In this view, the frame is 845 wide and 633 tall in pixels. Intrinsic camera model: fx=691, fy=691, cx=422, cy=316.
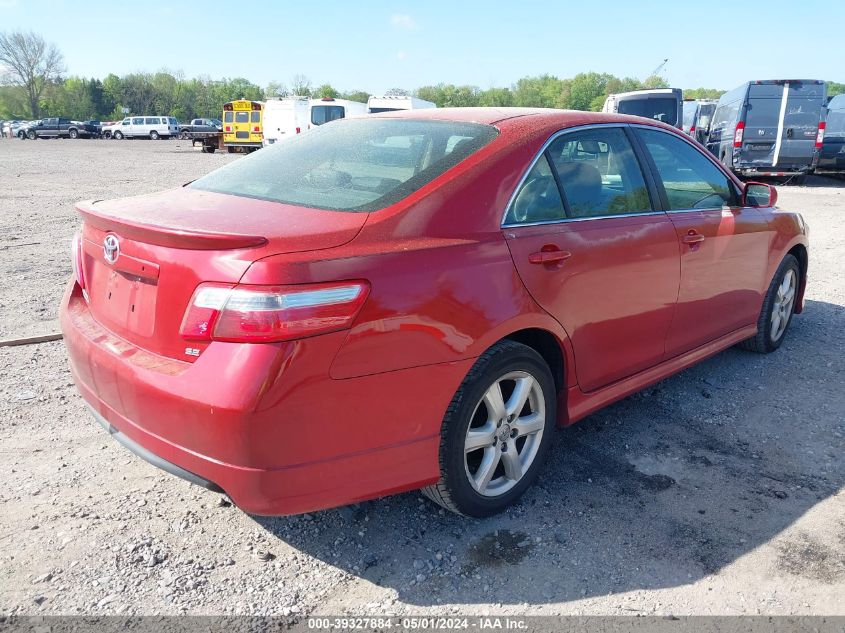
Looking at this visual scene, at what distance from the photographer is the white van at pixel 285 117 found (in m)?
31.1

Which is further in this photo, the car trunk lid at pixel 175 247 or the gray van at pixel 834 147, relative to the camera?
the gray van at pixel 834 147

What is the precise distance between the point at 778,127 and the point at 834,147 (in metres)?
2.35

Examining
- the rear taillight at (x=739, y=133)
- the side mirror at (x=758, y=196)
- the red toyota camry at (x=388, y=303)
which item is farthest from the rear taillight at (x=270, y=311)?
the rear taillight at (x=739, y=133)

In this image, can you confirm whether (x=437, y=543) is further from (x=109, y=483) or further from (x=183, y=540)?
(x=109, y=483)

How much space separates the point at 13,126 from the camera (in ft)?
214

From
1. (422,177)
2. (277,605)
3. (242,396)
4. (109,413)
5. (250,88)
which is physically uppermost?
(250,88)

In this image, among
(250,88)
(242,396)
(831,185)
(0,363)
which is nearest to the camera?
(242,396)

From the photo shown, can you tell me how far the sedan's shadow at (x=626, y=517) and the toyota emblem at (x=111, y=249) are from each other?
1219mm

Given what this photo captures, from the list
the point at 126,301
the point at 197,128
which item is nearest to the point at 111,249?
the point at 126,301

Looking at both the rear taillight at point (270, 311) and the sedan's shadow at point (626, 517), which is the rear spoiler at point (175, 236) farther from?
the sedan's shadow at point (626, 517)

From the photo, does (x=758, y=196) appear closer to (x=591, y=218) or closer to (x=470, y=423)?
(x=591, y=218)

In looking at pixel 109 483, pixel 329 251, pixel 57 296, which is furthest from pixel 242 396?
pixel 57 296

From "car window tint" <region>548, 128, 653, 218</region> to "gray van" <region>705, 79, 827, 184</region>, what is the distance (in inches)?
638

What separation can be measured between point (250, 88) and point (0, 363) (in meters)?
142
